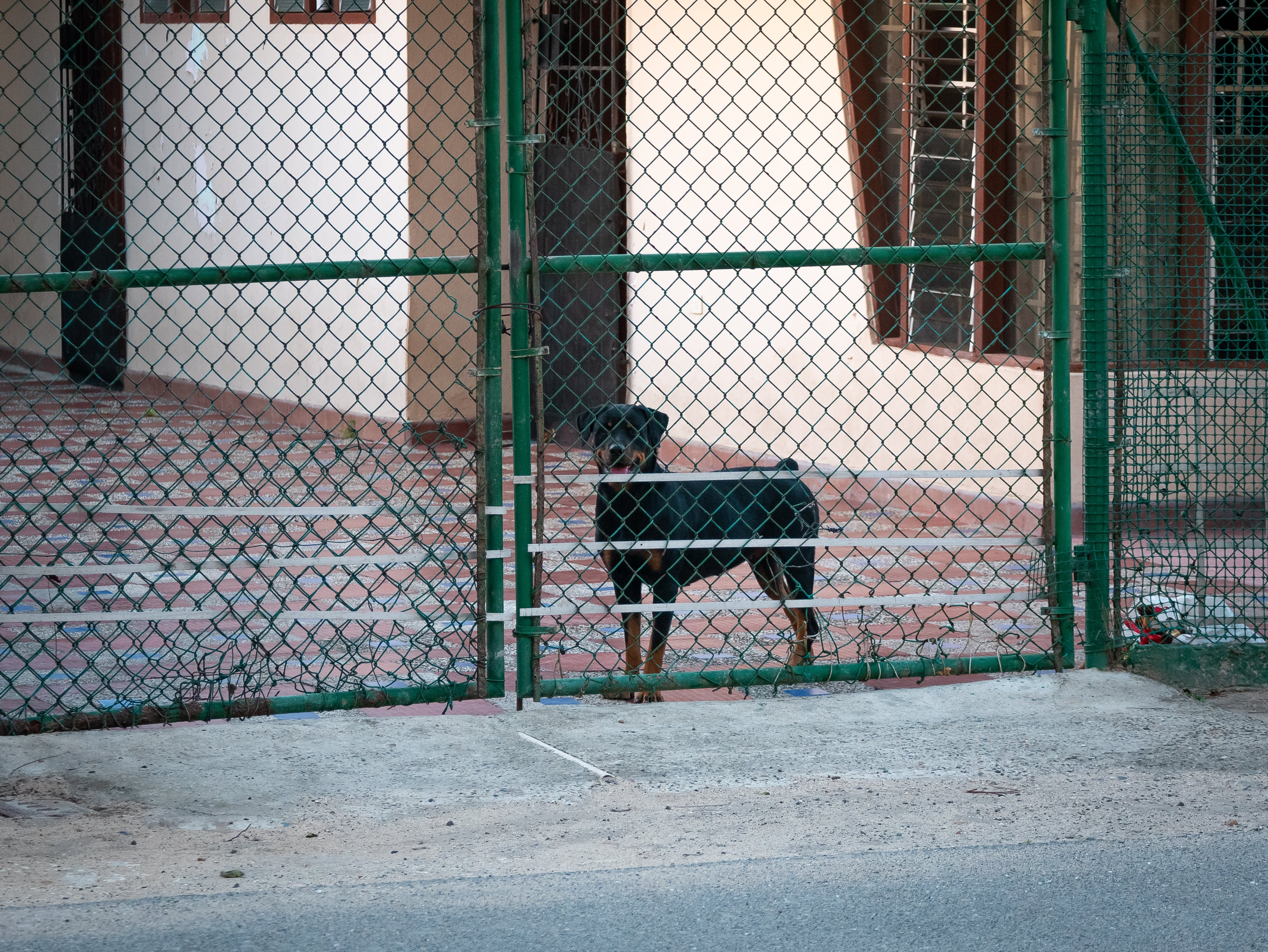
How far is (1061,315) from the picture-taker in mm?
4316

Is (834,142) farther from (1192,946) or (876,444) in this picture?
(1192,946)

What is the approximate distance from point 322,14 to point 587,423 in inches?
305

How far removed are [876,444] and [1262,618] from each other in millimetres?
4647

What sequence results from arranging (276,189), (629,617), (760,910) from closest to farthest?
(760,910) → (629,617) → (276,189)

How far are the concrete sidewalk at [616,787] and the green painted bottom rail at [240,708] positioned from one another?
39mm

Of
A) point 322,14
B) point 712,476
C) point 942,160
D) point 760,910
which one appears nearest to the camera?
point 760,910

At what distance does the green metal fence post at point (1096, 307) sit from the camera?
4.33 meters

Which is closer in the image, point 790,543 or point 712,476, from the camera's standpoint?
point 790,543

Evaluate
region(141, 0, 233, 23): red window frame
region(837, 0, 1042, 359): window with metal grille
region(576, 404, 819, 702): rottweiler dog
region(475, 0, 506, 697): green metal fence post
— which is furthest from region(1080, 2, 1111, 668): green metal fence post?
region(141, 0, 233, 23): red window frame

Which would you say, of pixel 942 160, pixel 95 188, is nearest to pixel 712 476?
pixel 942 160

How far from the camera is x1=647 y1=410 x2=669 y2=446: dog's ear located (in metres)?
4.86

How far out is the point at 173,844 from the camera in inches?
127

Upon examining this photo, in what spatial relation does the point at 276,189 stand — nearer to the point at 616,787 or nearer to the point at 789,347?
the point at 789,347

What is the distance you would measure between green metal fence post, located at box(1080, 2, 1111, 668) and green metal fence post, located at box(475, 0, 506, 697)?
5.86 ft
